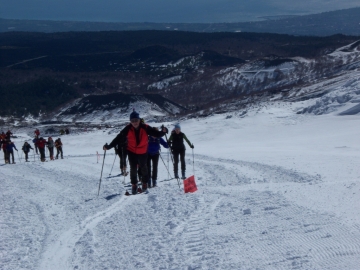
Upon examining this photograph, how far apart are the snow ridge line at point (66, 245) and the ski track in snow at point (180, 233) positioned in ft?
0.04

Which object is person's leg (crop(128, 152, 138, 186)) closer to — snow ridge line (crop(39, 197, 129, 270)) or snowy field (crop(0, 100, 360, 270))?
snowy field (crop(0, 100, 360, 270))

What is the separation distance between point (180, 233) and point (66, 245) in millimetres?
1523

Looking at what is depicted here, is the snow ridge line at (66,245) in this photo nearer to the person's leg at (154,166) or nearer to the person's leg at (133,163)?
the person's leg at (133,163)

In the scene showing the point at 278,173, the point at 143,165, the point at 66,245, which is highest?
the point at 143,165

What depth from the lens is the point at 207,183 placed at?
10.7 metres

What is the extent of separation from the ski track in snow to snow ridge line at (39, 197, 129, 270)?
12 mm

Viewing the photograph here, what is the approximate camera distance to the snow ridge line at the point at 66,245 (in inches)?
213

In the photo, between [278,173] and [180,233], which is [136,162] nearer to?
[180,233]

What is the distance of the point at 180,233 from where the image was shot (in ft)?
20.0

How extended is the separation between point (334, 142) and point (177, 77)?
299 feet

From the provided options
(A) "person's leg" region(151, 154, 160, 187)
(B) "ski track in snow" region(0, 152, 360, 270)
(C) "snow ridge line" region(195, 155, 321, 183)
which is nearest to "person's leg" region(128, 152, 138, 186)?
(B) "ski track in snow" region(0, 152, 360, 270)

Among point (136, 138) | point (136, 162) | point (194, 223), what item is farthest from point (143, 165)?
point (194, 223)

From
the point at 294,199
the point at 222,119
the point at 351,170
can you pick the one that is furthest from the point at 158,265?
the point at 222,119

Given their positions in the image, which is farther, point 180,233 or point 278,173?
point 278,173
